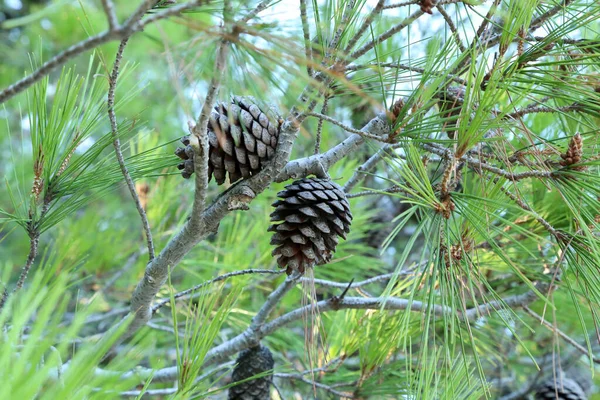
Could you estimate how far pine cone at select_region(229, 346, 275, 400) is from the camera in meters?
0.78

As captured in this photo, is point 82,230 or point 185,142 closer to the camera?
A: point 185,142

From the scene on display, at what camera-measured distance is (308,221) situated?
579 mm

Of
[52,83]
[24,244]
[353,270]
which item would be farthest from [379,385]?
[52,83]

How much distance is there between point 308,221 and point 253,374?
305 millimetres

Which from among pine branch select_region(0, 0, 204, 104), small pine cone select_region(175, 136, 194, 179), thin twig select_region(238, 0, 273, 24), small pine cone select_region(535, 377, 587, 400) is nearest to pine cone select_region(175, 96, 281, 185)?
small pine cone select_region(175, 136, 194, 179)

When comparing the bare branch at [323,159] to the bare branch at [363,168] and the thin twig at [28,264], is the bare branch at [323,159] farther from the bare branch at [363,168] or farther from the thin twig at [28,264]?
the thin twig at [28,264]

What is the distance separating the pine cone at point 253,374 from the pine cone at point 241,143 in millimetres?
324

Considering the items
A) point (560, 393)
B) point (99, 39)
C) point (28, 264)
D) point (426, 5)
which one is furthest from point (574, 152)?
point (560, 393)

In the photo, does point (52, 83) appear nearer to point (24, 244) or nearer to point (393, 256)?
point (24, 244)

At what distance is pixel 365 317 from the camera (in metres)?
0.86

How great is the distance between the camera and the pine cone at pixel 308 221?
57 centimetres

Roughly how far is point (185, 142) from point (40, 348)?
29cm

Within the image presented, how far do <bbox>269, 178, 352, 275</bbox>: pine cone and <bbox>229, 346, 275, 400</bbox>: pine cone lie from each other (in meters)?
0.25

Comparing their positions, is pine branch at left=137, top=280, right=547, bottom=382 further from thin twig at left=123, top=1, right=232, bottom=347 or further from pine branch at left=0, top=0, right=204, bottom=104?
pine branch at left=0, top=0, right=204, bottom=104
